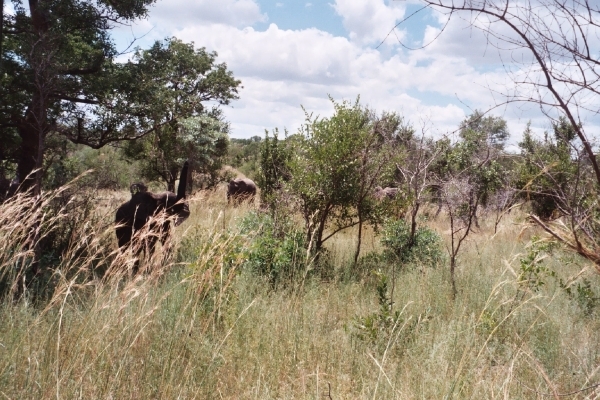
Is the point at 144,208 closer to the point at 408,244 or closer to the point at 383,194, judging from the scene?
the point at 408,244

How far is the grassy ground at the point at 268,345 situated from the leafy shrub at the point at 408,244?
2.46 meters

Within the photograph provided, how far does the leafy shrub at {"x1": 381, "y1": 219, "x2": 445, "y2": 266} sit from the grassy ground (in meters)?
2.46

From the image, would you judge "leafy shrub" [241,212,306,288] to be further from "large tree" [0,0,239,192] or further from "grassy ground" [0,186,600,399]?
"large tree" [0,0,239,192]

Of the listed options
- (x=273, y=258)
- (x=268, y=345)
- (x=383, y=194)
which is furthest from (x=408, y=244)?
(x=268, y=345)

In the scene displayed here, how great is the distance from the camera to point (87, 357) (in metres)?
3.06

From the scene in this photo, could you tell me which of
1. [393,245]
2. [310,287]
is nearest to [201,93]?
[393,245]

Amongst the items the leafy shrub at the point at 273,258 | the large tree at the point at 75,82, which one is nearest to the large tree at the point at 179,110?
the large tree at the point at 75,82

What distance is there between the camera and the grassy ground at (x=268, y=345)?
2.80 meters

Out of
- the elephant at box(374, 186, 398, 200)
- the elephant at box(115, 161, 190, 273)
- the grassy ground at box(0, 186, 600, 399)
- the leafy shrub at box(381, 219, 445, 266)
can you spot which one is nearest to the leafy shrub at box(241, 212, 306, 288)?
the grassy ground at box(0, 186, 600, 399)

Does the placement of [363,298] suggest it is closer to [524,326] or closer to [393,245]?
[524,326]

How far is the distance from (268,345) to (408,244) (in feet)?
17.7

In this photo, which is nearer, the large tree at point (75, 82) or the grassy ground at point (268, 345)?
the grassy ground at point (268, 345)

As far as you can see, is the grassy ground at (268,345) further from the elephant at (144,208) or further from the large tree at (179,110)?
the large tree at (179,110)

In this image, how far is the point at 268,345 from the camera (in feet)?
13.2
